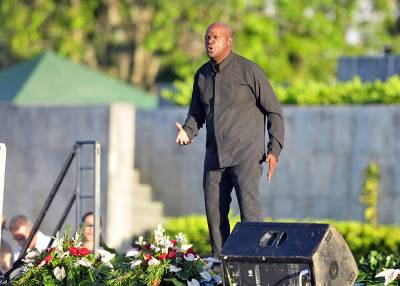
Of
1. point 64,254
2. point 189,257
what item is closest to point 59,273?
point 64,254

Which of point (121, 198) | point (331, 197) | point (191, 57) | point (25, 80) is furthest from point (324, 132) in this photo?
point (191, 57)

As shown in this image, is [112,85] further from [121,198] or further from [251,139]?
[251,139]

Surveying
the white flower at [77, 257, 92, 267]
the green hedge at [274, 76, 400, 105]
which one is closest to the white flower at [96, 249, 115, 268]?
the white flower at [77, 257, 92, 267]

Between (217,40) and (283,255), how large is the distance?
1768 millimetres

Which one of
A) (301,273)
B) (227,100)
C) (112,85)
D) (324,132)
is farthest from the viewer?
(112,85)

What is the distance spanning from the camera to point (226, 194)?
33.2ft

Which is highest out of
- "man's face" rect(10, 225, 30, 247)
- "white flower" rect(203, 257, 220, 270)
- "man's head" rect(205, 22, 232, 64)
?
"man's head" rect(205, 22, 232, 64)

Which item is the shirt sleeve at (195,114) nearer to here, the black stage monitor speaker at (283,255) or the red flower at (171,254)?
the red flower at (171,254)

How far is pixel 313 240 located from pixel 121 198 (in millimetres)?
9792

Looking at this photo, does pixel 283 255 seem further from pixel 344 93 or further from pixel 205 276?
pixel 344 93

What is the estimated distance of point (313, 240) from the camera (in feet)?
29.4

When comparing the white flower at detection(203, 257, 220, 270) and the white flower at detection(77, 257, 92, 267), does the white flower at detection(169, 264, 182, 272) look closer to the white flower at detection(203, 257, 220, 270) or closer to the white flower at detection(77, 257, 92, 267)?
the white flower at detection(203, 257, 220, 270)

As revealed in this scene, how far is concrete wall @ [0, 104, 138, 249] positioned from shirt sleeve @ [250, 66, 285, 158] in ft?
26.9

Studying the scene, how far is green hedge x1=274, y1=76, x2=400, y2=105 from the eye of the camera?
17.5 meters
